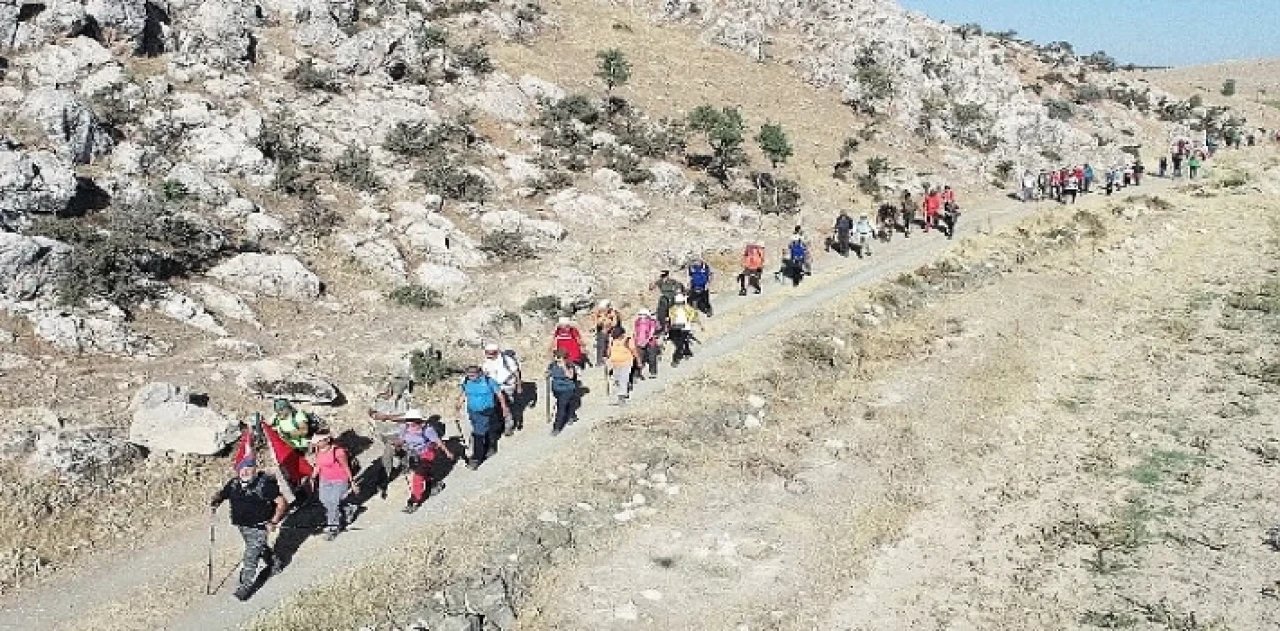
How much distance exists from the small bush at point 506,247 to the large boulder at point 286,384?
31.5ft

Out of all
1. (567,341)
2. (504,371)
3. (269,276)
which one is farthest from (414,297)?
(504,371)

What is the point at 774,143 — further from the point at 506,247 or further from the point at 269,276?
the point at 269,276

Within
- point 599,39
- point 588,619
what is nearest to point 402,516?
point 588,619

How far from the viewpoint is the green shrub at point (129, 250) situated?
18141mm

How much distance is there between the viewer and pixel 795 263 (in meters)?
27.2

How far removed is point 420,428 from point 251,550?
118 inches

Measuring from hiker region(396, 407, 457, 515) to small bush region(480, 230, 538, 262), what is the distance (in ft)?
42.0

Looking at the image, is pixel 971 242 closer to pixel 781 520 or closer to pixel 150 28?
pixel 781 520

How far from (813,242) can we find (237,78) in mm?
20817

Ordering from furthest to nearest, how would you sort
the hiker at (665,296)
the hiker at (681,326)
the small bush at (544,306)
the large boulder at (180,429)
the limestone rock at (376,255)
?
the limestone rock at (376,255) → the small bush at (544,306) → the hiker at (665,296) → the hiker at (681,326) → the large boulder at (180,429)

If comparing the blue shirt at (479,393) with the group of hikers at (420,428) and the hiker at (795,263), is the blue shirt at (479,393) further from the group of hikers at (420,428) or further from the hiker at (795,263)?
the hiker at (795,263)

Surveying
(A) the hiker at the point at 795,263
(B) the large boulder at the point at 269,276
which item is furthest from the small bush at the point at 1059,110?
(B) the large boulder at the point at 269,276

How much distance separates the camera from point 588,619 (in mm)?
11789

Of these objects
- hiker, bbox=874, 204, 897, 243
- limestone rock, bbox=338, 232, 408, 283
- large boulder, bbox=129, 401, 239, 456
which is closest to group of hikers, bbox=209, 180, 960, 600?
large boulder, bbox=129, 401, 239, 456
